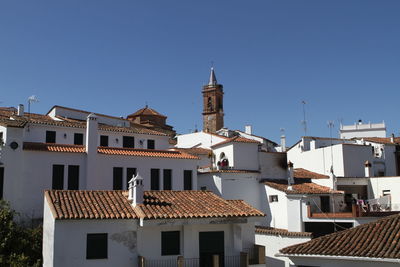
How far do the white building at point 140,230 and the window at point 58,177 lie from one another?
18.5 feet

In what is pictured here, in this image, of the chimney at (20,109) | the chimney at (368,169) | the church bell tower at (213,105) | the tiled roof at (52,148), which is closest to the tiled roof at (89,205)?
the tiled roof at (52,148)

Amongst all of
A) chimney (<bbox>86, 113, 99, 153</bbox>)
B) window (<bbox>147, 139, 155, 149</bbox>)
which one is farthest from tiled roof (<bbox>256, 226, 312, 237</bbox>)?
chimney (<bbox>86, 113, 99, 153</bbox>)

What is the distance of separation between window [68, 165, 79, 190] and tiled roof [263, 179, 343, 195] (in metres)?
13.8

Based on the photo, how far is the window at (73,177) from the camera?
2630cm

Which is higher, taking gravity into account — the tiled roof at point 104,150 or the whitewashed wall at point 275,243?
the tiled roof at point 104,150

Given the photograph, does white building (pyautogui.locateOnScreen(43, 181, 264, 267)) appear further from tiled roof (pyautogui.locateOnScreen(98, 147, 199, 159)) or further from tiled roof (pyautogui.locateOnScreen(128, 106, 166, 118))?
tiled roof (pyautogui.locateOnScreen(128, 106, 166, 118))

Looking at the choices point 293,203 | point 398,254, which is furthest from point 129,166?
point 398,254

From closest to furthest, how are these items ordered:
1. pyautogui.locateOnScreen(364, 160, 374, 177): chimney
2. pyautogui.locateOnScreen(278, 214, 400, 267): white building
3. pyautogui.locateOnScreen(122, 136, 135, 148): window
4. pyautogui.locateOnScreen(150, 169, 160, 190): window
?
pyautogui.locateOnScreen(278, 214, 400, 267): white building
pyautogui.locateOnScreen(150, 169, 160, 190): window
pyautogui.locateOnScreen(122, 136, 135, 148): window
pyautogui.locateOnScreen(364, 160, 374, 177): chimney

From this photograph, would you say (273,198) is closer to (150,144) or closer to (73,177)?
(150,144)

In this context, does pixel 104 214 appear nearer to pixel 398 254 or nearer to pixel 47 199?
pixel 47 199

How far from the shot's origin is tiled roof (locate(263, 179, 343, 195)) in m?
30.7

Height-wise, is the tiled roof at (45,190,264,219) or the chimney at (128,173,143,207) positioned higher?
the chimney at (128,173,143,207)

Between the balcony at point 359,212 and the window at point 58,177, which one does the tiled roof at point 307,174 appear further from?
the window at point 58,177

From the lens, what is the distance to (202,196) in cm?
2292
